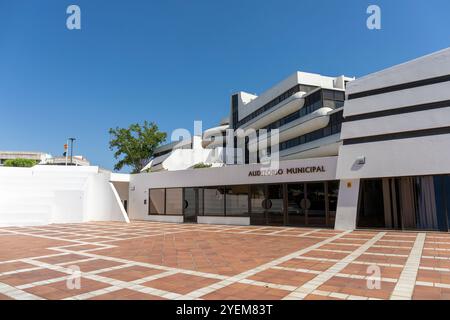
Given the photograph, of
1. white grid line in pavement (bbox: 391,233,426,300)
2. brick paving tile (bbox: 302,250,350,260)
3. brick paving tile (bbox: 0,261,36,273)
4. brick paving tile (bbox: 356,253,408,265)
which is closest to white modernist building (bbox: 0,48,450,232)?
white grid line in pavement (bbox: 391,233,426,300)

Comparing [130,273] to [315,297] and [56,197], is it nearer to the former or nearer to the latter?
[315,297]

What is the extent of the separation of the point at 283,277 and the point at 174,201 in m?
14.6

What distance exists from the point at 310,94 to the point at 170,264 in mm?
29314

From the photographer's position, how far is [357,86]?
14812mm

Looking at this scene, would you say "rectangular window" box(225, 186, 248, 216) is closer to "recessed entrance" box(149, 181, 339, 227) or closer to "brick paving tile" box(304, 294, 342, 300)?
"recessed entrance" box(149, 181, 339, 227)

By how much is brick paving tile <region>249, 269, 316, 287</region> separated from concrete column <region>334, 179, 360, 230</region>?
8570 millimetres

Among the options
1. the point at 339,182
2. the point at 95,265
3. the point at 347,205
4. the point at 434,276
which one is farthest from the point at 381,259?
the point at 339,182

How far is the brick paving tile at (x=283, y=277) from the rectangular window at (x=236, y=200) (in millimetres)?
10630

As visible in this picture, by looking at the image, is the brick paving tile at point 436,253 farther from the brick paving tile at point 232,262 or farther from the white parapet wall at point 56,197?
the white parapet wall at point 56,197

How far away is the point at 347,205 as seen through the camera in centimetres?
1374

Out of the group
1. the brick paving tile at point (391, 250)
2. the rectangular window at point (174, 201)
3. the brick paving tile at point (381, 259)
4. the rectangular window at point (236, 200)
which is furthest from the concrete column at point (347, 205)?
the rectangular window at point (174, 201)

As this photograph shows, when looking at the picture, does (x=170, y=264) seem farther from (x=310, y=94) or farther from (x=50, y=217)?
(x=310, y=94)

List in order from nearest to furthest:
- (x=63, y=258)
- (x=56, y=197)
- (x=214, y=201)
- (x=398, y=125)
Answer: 1. (x=63, y=258)
2. (x=398, y=125)
3. (x=214, y=201)
4. (x=56, y=197)

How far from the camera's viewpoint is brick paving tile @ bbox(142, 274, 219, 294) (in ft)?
16.7
